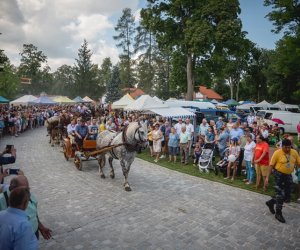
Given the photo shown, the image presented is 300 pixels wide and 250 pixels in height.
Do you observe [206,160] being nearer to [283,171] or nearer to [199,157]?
[199,157]

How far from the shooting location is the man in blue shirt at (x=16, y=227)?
2477 mm

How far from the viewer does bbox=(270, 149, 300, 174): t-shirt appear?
6.11 m

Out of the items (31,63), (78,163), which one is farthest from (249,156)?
(31,63)

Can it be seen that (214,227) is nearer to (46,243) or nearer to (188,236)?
(188,236)

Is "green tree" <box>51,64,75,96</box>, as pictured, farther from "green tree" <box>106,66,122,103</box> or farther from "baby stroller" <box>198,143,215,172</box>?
"baby stroller" <box>198,143,215,172</box>

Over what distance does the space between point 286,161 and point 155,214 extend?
11.6 feet

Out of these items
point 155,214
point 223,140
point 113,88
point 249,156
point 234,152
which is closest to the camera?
point 155,214

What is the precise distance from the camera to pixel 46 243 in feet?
16.3

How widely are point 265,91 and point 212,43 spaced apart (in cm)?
3978

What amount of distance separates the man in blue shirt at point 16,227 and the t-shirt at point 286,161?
18.8 feet

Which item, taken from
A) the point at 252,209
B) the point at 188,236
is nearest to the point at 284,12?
the point at 252,209

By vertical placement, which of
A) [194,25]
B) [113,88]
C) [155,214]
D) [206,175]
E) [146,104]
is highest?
[194,25]

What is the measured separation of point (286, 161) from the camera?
6129 mm

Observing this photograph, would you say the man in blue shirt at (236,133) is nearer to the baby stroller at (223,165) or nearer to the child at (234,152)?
the child at (234,152)
